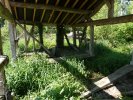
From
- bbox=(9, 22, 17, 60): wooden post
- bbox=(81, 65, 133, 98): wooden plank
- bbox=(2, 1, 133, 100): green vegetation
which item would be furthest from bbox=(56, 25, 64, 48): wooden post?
bbox=(81, 65, 133, 98): wooden plank

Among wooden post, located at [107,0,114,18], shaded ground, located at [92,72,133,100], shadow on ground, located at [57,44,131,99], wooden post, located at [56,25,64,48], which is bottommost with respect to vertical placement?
shaded ground, located at [92,72,133,100]

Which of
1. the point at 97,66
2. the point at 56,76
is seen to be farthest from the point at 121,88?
the point at 97,66

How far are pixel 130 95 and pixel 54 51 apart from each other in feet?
17.3

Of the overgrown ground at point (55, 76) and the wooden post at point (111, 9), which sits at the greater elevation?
the wooden post at point (111, 9)

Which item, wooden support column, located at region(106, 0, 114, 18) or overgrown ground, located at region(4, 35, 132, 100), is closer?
overgrown ground, located at region(4, 35, 132, 100)

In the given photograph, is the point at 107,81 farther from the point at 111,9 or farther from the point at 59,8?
the point at 59,8

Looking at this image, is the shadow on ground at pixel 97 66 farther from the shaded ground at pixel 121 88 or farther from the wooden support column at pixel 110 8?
the wooden support column at pixel 110 8

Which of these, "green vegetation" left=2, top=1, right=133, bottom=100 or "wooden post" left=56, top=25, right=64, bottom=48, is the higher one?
"wooden post" left=56, top=25, right=64, bottom=48

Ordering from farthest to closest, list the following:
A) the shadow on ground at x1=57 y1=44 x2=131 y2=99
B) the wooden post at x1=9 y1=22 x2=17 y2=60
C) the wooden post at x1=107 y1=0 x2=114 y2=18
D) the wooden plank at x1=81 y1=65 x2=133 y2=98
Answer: the wooden post at x1=9 y1=22 x2=17 y2=60 < the shadow on ground at x1=57 y1=44 x2=131 y2=99 < the wooden post at x1=107 y1=0 x2=114 y2=18 < the wooden plank at x1=81 y1=65 x2=133 y2=98

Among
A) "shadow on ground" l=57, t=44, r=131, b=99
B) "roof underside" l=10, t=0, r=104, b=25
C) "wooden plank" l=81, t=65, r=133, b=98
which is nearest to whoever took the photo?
"wooden plank" l=81, t=65, r=133, b=98

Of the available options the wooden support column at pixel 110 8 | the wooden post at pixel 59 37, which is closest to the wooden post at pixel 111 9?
the wooden support column at pixel 110 8

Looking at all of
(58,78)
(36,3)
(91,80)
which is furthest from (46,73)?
(36,3)

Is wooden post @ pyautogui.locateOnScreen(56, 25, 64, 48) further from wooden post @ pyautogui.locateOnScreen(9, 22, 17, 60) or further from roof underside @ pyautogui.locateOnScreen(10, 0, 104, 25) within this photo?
wooden post @ pyautogui.locateOnScreen(9, 22, 17, 60)

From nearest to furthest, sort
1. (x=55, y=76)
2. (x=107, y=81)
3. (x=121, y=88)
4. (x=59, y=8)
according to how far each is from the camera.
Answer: (x=121, y=88) < (x=107, y=81) < (x=55, y=76) < (x=59, y=8)
